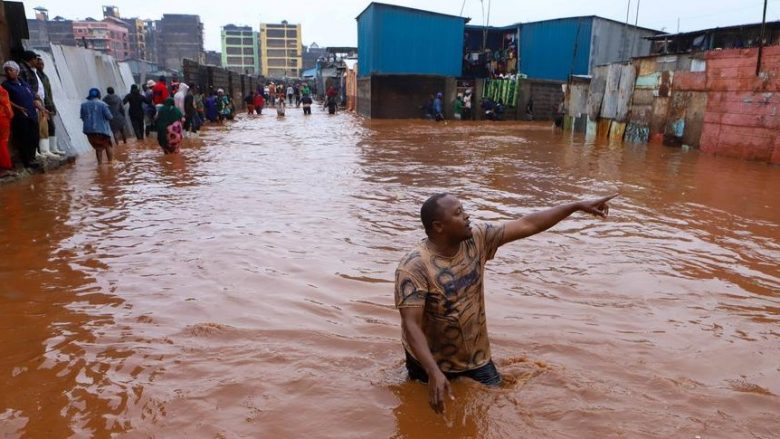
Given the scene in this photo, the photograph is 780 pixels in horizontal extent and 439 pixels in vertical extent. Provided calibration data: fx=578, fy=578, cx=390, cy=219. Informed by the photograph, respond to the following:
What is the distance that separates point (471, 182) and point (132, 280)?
6245 millimetres

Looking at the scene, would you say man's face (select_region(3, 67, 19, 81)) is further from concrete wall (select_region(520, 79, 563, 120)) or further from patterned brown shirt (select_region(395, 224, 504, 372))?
concrete wall (select_region(520, 79, 563, 120))

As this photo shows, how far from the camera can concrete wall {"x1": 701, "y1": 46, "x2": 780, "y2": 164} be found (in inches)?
483

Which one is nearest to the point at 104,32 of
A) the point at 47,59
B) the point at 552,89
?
the point at 552,89

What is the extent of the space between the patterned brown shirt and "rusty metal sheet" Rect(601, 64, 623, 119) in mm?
16891

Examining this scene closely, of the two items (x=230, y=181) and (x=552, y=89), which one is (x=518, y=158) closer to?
(x=230, y=181)

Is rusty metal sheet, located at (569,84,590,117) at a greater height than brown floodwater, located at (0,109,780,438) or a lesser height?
greater

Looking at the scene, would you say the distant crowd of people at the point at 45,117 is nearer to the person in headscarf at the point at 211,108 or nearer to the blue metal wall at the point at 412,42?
the person in headscarf at the point at 211,108

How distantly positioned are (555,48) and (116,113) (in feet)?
75.4

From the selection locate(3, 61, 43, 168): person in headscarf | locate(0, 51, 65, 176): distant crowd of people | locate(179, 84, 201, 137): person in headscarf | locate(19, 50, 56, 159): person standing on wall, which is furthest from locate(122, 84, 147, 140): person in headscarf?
locate(3, 61, 43, 168): person in headscarf

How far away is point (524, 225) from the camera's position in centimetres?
292

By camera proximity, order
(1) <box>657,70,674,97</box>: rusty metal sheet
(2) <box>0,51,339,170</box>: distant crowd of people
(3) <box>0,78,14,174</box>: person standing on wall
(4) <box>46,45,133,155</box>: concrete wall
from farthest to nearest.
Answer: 1. (1) <box>657,70,674,97</box>: rusty metal sheet
2. (4) <box>46,45,133,155</box>: concrete wall
3. (2) <box>0,51,339,170</box>: distant crowd of people
4. (3) <box>0,78,14,174</box>: person standing on wall

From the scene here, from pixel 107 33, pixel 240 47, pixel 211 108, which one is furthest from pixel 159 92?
pixel 240 47

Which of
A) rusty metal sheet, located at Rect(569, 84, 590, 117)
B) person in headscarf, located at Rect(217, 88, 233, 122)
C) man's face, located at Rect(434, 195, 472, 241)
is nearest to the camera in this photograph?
man's face, located at Rect(434, 195, 472, 241)

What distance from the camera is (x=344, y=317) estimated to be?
4012mm
